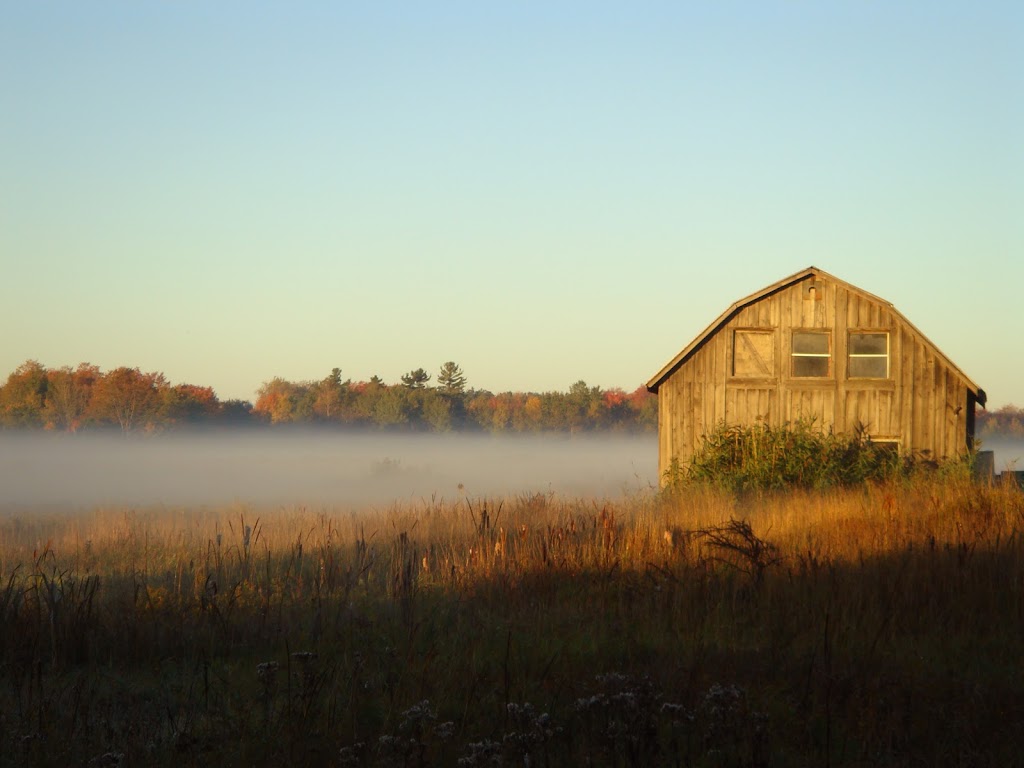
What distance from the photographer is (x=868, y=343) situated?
25422mm

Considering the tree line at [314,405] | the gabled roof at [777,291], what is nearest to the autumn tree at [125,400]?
the tree line at [314,405]

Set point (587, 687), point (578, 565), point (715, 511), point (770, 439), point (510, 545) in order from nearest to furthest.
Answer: point (587, 687), point (578, 565), point (510, 545), point (715, 511), point (770, 439)

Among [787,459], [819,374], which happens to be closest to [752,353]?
[819,374]

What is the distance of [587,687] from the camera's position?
6168mm

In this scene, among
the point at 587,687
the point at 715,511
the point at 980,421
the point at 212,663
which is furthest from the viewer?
the point at 980,421

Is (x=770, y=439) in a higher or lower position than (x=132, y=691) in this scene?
higher

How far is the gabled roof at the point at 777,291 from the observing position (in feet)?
82.2

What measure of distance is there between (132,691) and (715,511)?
11094 millimetres

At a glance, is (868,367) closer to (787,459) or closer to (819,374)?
(819,374)

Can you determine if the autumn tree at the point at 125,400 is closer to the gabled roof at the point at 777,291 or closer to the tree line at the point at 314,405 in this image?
the tree line at the point at 314,405

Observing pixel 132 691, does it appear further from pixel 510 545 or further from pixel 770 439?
pixel 770 439

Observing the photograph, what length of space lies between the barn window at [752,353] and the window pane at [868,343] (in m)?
2.15

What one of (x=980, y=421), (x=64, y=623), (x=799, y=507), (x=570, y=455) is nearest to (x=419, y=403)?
(x=570, y=455)

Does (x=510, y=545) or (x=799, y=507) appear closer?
(x=510, y=545)
